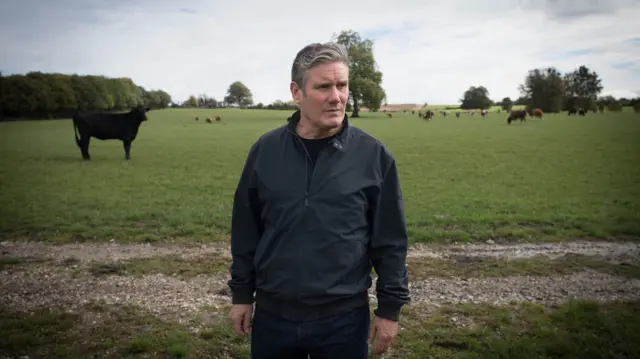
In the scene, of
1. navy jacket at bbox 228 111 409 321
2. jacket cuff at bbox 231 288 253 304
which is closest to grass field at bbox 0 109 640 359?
jacket cuff at bbox 231 288 253 304

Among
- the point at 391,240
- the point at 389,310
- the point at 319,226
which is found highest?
the point at 319,226

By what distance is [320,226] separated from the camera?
92.8 inches

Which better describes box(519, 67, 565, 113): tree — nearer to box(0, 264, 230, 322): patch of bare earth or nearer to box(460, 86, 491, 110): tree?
box(460, 86, 491, 110): tree

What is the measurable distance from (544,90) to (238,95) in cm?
8000

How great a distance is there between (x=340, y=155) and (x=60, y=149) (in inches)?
1062

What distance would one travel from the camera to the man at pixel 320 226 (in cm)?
237

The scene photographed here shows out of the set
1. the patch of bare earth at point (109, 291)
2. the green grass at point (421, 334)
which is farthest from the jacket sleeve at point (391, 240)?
the patch of bare earth at point (109, 291)

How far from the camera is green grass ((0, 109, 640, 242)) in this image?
30.8 feet

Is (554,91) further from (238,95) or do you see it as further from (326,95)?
(238,95)

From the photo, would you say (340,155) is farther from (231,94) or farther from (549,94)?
(231,94)

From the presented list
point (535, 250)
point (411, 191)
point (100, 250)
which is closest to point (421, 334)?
point (535, 250)

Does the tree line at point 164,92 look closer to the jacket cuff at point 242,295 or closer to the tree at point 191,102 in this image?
the tree at point 191,102

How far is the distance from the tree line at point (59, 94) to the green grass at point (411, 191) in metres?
10.5

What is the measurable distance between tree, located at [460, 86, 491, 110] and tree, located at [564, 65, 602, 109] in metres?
57.1
